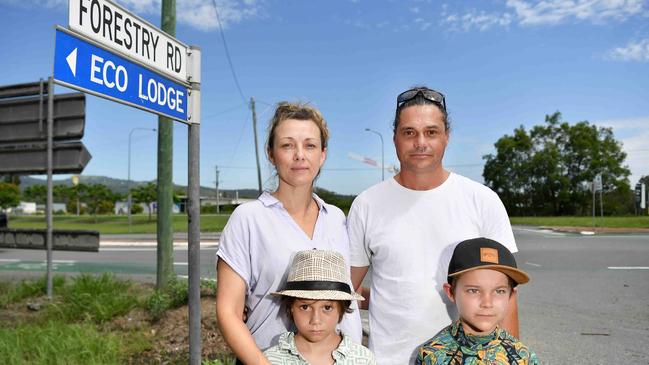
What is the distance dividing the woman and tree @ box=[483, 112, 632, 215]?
53.6 metres

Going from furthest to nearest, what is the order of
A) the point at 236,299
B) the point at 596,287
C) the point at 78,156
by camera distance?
the point at 596,287 → the point at 78,156 → the point at 236,299

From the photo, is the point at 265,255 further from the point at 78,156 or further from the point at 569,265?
the point at 569,265

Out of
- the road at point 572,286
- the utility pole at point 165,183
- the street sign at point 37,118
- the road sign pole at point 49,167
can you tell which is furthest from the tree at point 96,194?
the utility pole at point 165,183

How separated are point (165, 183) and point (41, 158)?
2170 millimetres

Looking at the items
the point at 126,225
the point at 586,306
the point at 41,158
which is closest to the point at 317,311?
the point at 41,158

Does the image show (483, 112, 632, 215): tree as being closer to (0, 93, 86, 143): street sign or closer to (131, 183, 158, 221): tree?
(131, 183, 158, 221): tree

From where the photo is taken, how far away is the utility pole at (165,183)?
716cm

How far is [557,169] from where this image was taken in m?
51.8

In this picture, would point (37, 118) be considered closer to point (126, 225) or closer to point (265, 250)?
point (265, 250)

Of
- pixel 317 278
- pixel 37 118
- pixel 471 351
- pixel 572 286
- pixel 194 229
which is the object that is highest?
pixel 37 118

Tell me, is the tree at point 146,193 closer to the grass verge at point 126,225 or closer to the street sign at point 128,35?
the grass verge at point 126,225

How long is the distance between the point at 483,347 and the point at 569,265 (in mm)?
12198

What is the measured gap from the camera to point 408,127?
2.30m

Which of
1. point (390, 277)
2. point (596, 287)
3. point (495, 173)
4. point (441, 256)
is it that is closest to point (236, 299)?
point (390, 277)
